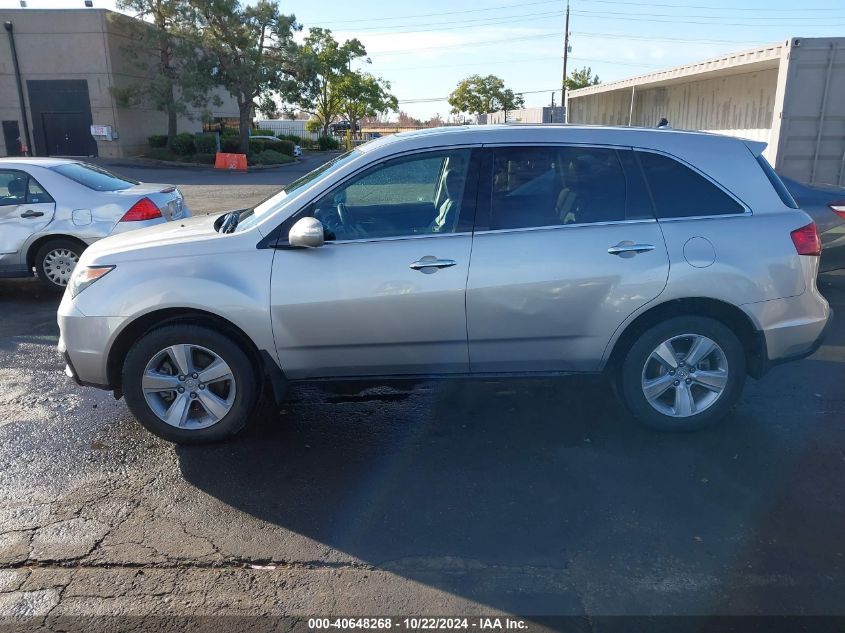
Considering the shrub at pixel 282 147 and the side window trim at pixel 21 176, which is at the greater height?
the side window trim at pixel 21 176

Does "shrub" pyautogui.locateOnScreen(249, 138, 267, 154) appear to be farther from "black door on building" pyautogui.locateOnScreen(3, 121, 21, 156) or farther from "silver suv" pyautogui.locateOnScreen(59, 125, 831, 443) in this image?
"silver suv" pyautogui.locateOnScreen(59, 125, 831, 443)

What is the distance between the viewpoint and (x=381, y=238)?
410 cm

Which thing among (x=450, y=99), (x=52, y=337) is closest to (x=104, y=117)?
(x=52, y=337)

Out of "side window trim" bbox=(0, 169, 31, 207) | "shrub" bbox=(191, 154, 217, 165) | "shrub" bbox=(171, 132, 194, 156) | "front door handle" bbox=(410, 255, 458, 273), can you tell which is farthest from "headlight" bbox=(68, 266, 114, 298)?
"shrub" bbox=(171, 132, 194, 156)

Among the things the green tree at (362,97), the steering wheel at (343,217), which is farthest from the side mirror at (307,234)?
the green tree at (362,97)

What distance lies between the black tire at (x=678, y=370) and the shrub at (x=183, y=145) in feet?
115

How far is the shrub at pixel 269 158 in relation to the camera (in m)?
35.8

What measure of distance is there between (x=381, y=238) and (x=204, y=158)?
33.4 m

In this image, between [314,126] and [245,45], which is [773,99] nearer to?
[245,45]

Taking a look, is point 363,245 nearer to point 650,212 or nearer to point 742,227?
point 650,212

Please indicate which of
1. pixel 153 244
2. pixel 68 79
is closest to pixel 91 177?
pixel 153 244

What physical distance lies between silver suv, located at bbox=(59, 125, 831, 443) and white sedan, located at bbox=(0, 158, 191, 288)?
4.15 meters

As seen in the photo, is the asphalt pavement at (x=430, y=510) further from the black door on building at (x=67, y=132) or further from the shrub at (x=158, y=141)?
the shrub at (x=158, y=141)

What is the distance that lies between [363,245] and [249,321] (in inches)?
31.9
